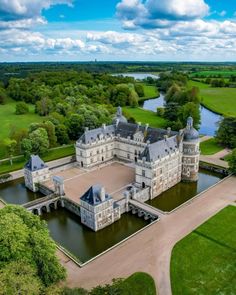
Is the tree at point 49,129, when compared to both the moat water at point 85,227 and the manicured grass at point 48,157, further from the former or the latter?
the moat water at point 85,227

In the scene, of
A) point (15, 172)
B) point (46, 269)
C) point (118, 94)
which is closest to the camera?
point (46, 269)

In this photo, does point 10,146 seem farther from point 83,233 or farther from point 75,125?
point 83,233

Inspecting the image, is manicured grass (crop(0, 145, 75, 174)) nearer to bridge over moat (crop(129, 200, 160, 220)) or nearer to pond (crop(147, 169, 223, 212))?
bridge over moat (crop(129, 200, 160, 220))

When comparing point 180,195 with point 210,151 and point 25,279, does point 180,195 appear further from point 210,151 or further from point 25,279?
point 25,279

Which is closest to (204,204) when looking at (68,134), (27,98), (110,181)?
(110,181)

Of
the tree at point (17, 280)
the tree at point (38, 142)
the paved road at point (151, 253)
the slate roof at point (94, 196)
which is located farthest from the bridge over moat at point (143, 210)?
the tree at point (38, 142)

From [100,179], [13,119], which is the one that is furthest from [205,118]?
[13,119]

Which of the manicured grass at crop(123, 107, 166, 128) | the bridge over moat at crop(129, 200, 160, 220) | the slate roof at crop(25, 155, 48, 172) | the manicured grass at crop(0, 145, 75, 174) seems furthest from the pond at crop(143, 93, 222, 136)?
the slate roof at crop(25, 155, 48, 172)
